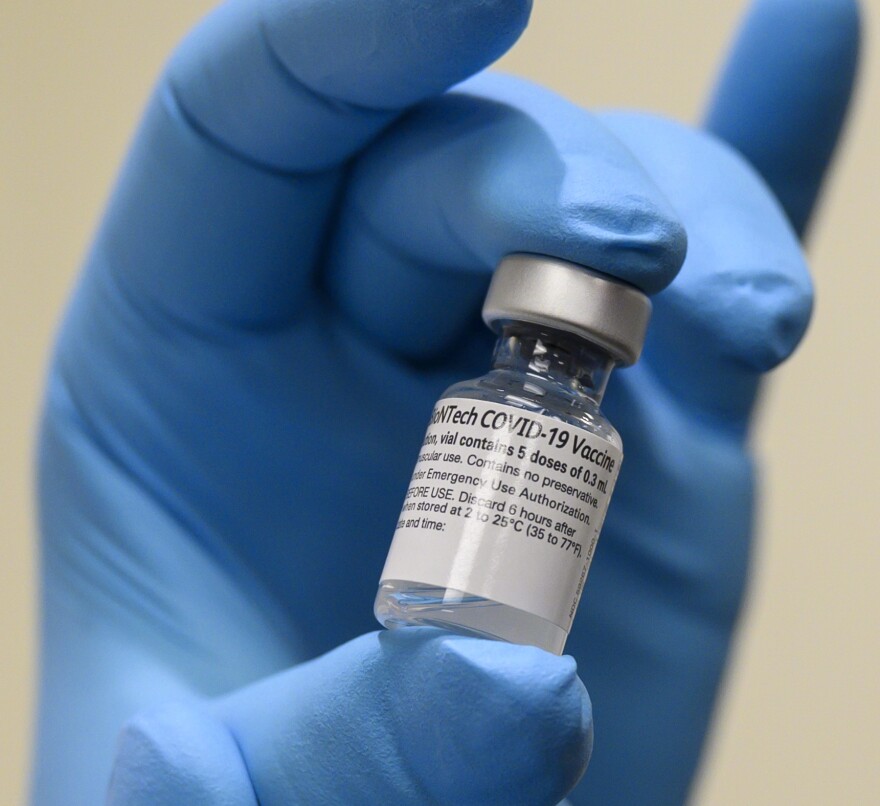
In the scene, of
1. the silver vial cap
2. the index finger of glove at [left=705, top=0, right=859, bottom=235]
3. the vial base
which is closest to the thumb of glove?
the vial base

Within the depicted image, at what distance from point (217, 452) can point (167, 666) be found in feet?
0.38

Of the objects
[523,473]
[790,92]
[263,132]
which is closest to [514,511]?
[523,473]

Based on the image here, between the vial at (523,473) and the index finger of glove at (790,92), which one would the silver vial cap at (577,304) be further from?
the index finger of glove at (790,92)

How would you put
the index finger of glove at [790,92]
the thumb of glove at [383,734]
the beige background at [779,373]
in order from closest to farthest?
the thumb of glove at [383,734], the index finger of glove at [790,92], the beige background at [779,373]

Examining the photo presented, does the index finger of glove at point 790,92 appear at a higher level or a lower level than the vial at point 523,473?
higher

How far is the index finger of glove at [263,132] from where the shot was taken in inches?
19.5

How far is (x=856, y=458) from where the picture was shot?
3.65ft

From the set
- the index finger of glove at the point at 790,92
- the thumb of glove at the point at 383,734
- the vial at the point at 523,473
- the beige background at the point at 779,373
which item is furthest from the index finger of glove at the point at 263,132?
the beige background at the point at 779,373

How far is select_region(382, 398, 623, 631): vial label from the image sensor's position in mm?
420

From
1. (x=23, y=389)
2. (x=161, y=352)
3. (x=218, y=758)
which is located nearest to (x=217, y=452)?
(x=161, y=352)

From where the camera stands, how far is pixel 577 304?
0.44 metres

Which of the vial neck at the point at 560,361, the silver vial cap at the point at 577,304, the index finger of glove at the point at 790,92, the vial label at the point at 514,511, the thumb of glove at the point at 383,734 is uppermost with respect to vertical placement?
the index finger of glove at the point at 790,92

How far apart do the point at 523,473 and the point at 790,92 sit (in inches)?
17.8

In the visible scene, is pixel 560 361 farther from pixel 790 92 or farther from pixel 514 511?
pixel 790 92
